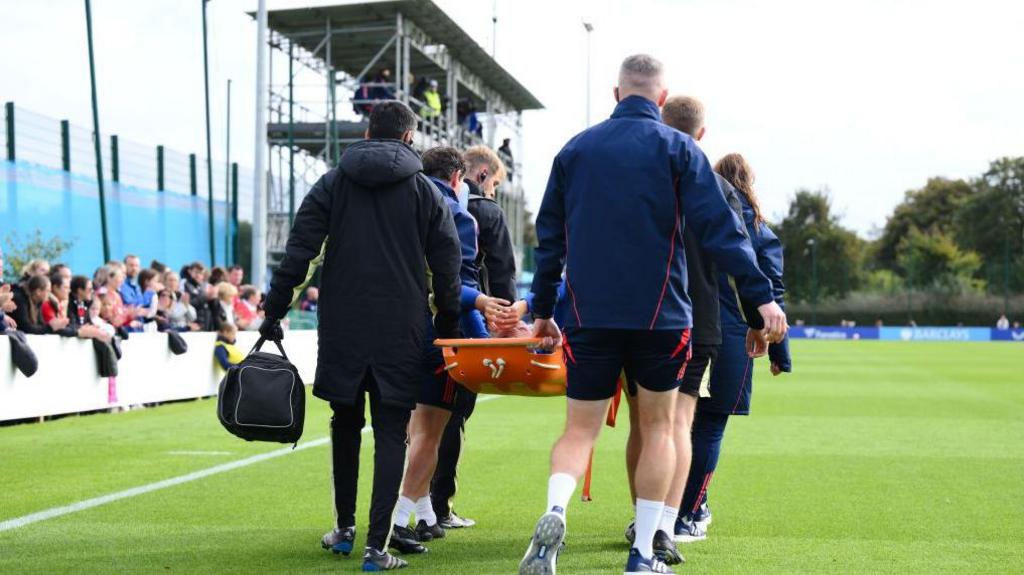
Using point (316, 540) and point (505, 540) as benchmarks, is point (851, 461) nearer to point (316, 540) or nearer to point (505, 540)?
point (505, 540)

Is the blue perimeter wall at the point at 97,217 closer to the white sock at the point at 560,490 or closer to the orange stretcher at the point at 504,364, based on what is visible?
the orange stretcher at the point at 504,364

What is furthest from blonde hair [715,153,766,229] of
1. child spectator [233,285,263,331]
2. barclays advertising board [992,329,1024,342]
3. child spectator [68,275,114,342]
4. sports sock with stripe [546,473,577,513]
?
barclays advertising board [992,329,1024,342]

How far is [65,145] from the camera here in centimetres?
2470

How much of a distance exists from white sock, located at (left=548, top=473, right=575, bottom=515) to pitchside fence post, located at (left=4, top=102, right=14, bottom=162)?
2032cm

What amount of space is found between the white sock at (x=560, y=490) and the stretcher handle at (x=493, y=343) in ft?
2.05

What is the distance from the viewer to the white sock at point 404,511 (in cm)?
595

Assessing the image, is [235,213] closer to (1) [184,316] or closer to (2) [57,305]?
(1) [184,316]

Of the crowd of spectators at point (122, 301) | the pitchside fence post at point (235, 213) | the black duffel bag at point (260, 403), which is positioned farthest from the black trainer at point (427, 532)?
the pitchside fence post at point (235, 213)

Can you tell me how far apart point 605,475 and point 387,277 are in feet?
12.5

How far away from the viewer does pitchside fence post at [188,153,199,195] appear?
30328 mm

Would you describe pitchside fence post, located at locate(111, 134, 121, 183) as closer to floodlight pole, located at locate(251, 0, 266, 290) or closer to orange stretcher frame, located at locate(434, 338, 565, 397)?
floodlight pole, located at locate(251, 0, 266, 290)

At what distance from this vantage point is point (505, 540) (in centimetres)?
610

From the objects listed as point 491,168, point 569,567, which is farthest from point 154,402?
point 569,567

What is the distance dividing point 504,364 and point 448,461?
145cm
